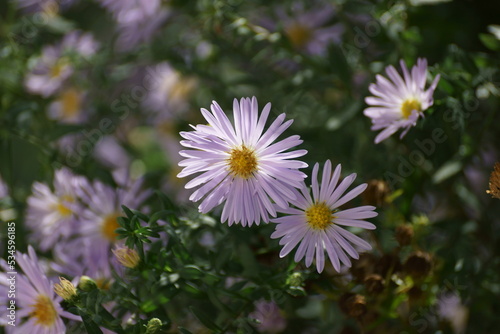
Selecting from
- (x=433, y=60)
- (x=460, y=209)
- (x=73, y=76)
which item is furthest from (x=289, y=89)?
(x=73, y=76)

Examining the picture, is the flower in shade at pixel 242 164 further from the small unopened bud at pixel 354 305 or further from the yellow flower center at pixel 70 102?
the yellow flower center at pixel 70 102

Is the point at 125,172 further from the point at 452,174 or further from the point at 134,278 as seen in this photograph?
the point at 452,174

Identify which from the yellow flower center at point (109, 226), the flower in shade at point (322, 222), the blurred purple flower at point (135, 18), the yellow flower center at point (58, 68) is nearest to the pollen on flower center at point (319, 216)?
the flower in shade at point (322, 222)

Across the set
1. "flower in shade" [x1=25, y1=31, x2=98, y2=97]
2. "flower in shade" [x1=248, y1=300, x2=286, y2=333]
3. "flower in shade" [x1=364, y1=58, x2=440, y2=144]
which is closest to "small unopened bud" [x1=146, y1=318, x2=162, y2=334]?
"flower in shade" [x1=248, y1=300, x2=286, y2=333]

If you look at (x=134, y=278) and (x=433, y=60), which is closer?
(x=134, y=278)

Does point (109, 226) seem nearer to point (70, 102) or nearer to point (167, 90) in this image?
point (70, 102)

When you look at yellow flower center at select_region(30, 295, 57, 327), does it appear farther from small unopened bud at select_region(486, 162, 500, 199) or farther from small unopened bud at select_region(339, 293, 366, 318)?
small unopened bud at select_region(486, 162, 500, 199)
